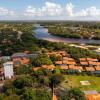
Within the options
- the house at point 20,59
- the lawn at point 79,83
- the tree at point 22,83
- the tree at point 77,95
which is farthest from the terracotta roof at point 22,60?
the tree at point 77,95

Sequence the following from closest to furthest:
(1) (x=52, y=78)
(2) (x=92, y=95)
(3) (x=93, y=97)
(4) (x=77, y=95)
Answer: (4) (x=77, y=95) → (3) (x=93, y=97) → (2) (x=92, y=95) → (1) (x=52, y=78)

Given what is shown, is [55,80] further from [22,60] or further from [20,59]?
[20,59]

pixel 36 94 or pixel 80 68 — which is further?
pixel 80 68

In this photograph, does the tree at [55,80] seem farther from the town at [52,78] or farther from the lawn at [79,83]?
the lawn at [79,83]

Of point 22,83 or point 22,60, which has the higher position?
point 22,83

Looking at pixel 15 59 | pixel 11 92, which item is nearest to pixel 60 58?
pixel 15 59

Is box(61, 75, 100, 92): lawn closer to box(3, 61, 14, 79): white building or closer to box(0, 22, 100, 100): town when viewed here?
box(0, 22, 100, 100): town

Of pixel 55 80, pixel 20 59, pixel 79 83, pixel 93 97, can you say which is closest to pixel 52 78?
pixel 55 80

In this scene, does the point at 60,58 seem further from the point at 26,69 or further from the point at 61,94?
the point at 61,94
